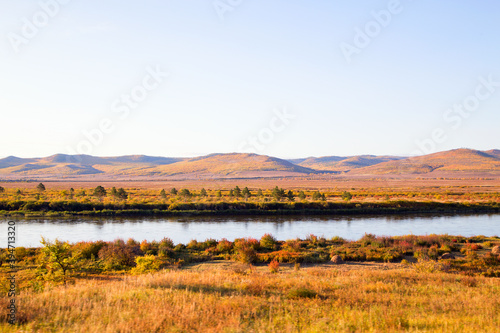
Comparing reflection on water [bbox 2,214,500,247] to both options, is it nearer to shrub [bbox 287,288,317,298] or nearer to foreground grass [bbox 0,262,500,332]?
foreground grass [bbox 0,262,500,332]

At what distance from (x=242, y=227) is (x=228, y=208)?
408 inches

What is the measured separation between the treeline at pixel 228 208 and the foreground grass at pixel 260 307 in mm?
31845

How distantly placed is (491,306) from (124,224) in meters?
32.2

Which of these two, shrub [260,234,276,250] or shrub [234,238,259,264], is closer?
shrub [234,238,259,264]

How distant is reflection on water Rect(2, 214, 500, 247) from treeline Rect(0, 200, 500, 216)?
9.02ft

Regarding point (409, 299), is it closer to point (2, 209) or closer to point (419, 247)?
point (419, 247)

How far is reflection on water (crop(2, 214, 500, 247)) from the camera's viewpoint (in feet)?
92.3

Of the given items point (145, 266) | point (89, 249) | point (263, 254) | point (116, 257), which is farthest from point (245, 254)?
point (89, 249)

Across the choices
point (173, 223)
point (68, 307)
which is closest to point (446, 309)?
point (68, 307)

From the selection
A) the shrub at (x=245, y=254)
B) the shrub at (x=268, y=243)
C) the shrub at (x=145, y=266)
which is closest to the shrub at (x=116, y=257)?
the shrub at (x=145, y=266)

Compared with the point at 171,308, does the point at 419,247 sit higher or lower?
lower

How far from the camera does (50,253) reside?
12.1m

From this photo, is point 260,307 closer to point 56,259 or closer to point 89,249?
point 56,259

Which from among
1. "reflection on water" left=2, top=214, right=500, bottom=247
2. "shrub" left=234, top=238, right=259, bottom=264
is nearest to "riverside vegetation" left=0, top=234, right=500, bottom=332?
"shrub" left=234, top=238, right=259, bottom=264
